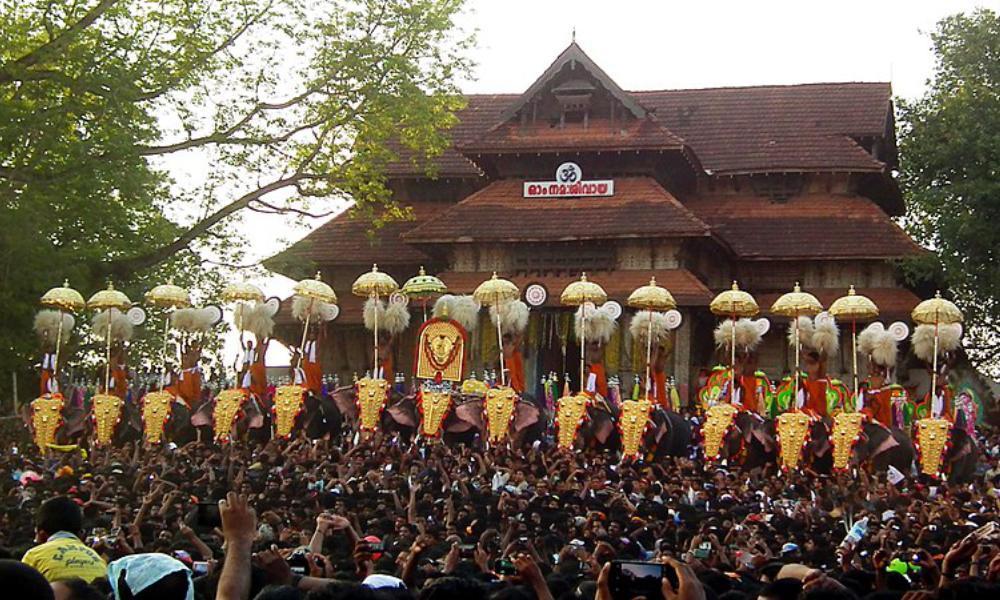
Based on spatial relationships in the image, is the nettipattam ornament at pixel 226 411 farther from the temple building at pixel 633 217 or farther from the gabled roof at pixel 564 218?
the gabled roof at pixel 564 218

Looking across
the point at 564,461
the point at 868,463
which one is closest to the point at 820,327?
the point at 868,463

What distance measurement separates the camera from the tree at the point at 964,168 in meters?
31.0

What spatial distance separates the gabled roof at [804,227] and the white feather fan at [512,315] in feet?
27.0

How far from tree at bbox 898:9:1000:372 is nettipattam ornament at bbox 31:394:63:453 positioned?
17.4 metres

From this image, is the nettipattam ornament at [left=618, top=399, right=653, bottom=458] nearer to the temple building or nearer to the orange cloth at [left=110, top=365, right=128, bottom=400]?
the temple building

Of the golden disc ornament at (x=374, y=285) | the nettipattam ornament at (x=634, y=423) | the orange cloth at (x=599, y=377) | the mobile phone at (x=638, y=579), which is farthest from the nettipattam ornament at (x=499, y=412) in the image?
the mobile phone at (x=638, y=579)

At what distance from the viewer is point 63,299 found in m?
24.7

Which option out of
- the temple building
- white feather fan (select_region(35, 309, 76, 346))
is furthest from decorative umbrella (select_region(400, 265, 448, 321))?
white feather fan (select_region(35, 309, 76, 346))

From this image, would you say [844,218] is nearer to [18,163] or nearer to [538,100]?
[538,100]

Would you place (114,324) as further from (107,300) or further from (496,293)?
(496,293)

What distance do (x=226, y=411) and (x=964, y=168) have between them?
1720 centimetres

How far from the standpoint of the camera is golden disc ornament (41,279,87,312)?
24.6m

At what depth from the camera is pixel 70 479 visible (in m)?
17.8

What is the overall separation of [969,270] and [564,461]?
14.6m
